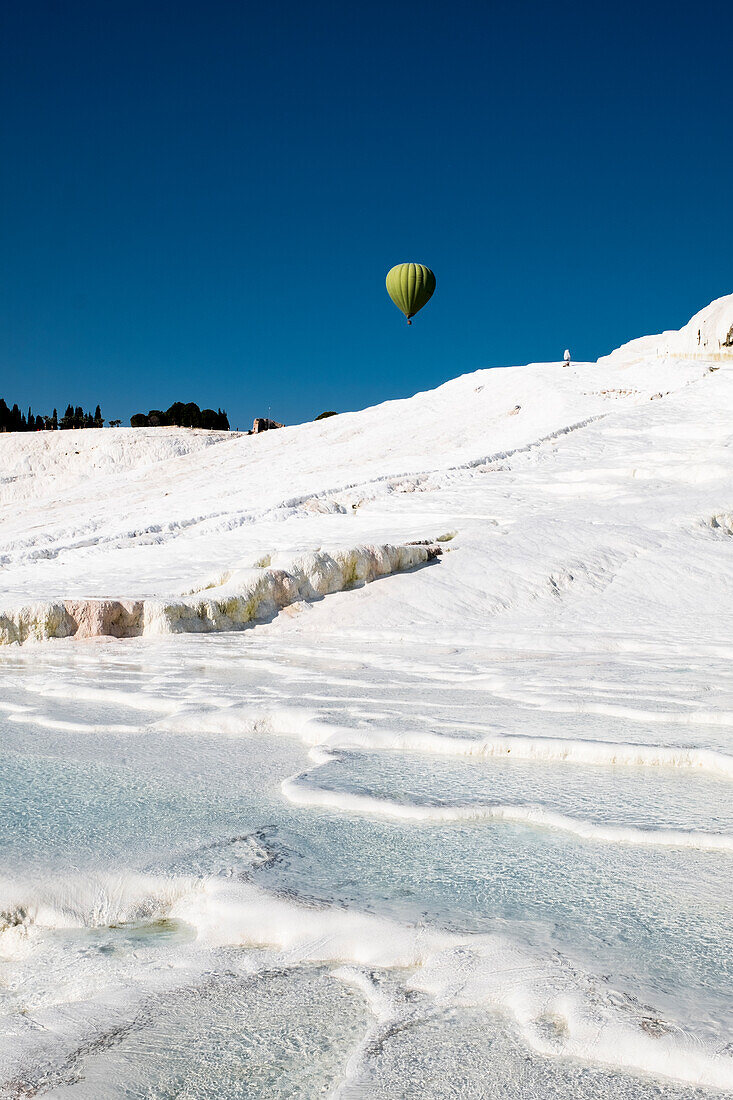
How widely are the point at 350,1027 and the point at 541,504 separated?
36.7ft

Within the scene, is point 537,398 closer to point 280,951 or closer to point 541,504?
point 541,504

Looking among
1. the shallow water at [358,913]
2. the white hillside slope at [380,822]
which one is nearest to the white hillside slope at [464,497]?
the white hillside slope at [380,822]

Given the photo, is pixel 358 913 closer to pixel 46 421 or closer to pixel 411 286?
pixel 411 286

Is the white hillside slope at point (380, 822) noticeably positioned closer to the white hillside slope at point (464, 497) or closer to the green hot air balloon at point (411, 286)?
the white hillside slope at point (464, 497)

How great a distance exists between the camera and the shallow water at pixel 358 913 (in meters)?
1.67

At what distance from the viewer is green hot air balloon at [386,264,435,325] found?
3144 cm

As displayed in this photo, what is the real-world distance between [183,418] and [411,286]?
87.8ft

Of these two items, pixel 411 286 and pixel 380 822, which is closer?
pixel 380 822

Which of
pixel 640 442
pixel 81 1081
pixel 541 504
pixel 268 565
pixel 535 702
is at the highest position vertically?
pixel 640 442

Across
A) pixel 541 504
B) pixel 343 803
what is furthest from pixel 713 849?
pixel 541 504

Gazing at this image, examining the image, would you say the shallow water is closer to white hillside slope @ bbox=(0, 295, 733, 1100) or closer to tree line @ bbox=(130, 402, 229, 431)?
white hillside slope @ bbox=(0, 295, 733, 1100)

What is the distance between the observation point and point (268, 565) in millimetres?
9156

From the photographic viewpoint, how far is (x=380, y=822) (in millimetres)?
3031

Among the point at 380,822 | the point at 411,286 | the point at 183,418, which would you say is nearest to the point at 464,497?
the point at 380,822
